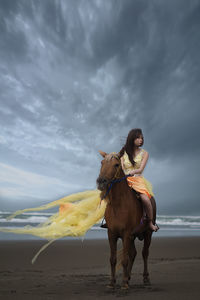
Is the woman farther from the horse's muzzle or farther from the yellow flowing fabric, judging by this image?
the horse's muzzle

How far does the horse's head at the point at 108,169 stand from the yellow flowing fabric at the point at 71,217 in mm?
697

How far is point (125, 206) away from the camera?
15.4 ft

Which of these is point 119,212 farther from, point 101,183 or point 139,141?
point 139,141

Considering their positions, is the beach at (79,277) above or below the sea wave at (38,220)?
below

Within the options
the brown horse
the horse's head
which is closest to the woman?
the brown horse

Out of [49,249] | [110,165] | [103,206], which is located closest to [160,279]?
[103,206]

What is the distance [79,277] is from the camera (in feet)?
21.2

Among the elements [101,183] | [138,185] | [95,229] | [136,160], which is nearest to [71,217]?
[101,183]

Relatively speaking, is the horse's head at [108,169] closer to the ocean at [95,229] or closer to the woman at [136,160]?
the woman at [136,160]

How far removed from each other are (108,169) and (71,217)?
1.34m

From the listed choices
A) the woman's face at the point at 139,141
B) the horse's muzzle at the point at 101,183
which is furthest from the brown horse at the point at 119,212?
the woman's face at the point at 139,141

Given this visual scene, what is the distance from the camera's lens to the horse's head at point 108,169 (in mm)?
4207

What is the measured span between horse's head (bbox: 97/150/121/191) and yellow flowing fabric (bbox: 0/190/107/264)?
70 centimetres

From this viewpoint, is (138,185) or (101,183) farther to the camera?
(138,185)
